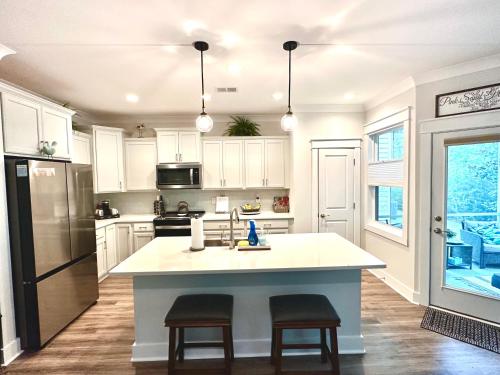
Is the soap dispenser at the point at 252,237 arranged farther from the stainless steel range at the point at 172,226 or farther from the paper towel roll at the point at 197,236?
the stainless steel range at the point at 172,226

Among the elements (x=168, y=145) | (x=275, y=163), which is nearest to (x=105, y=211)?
(x=168, y=145)

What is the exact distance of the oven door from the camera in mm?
4195

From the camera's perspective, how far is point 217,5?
5.67 ft

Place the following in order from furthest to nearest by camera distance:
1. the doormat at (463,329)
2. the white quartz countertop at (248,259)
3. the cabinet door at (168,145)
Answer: the cabinet door at (168,145) → the doormat at (463,329) → the white quartz countertop at (248,259)

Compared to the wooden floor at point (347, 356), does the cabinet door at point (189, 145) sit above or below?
above

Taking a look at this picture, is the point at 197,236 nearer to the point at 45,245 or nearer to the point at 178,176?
the point at 45,245

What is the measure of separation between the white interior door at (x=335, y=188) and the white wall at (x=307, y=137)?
0.20 m

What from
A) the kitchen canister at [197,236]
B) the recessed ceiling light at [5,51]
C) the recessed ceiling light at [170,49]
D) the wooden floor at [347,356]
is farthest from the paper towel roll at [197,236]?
the recessed ceiling light at [5,51]

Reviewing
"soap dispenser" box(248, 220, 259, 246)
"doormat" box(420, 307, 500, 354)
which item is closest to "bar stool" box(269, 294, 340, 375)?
"soap dispenser" box(248, 220, 259, 246)

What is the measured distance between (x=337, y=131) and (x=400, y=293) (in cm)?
243

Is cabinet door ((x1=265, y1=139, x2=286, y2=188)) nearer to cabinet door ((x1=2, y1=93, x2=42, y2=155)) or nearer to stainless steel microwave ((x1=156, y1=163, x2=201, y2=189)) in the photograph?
stainless steel microwave ((x1=156, y1=163, x2=201, y2=189))

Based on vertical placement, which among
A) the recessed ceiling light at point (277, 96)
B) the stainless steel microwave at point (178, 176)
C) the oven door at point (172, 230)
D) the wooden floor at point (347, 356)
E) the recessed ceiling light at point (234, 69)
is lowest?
the wooden floor at point (347, 356)

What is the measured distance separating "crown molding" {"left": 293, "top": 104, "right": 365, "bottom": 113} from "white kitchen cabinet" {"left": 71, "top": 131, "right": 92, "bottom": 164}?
10.5ft

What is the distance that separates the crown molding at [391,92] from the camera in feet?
10.2
